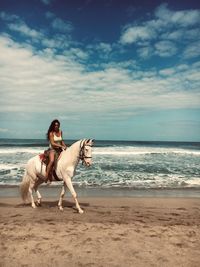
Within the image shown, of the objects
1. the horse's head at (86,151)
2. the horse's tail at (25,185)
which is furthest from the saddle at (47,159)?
the horse's head at (86,151)

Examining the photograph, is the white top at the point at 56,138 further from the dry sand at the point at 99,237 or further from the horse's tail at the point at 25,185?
the dry sand at the point at 99,237

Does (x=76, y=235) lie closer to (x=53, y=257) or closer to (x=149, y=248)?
(x=53, y=257)

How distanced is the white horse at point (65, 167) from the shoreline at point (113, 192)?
1985mm

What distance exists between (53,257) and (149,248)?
1.68 meters

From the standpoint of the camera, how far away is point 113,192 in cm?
1167

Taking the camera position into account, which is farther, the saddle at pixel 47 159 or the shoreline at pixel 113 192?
the shoreline at pixel 113 192

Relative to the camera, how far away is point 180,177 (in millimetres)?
15180

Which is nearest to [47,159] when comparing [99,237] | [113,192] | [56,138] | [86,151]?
[56,138]

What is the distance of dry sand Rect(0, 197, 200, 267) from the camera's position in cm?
483

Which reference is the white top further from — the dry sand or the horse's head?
the dry sand

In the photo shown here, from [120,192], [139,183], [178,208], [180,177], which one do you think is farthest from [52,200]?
[180,177]

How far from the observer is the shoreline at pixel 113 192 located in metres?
11.1

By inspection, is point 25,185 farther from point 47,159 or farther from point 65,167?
point 65,167

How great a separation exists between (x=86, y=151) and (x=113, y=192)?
424 centimetres
